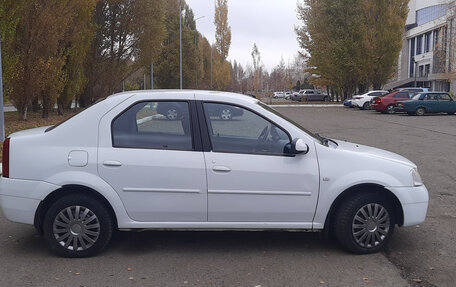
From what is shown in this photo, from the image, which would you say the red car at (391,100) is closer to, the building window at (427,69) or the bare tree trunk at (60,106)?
the bare tree trunk at (60,106)

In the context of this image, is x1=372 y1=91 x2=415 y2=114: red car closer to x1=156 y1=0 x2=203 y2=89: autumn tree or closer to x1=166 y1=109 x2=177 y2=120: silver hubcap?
x1=156 y1=0 x2=203 y2=89: autumn tree

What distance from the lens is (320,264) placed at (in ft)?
14.9

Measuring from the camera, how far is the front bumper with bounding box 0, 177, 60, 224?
15.0 ft

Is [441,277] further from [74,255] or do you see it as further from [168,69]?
[168,69]

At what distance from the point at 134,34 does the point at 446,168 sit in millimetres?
22293

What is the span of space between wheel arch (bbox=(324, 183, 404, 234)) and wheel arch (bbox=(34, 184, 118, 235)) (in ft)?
7.33

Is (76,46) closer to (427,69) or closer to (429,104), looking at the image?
(429,104)

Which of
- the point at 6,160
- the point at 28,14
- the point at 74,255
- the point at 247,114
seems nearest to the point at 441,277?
the point at 247,114

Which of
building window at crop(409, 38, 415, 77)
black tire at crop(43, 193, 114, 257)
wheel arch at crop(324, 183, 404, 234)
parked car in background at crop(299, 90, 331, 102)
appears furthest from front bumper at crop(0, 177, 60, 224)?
building window at crop(409, 38, 415, 77)

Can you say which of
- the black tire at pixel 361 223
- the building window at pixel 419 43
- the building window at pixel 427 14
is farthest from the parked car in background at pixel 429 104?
the building window at pixel 419 43

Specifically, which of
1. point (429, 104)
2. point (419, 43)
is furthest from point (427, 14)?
point (429, 104)

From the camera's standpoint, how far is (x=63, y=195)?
183 inches

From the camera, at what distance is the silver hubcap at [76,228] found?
460 cm

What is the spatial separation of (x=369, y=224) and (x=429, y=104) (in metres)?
26.8
